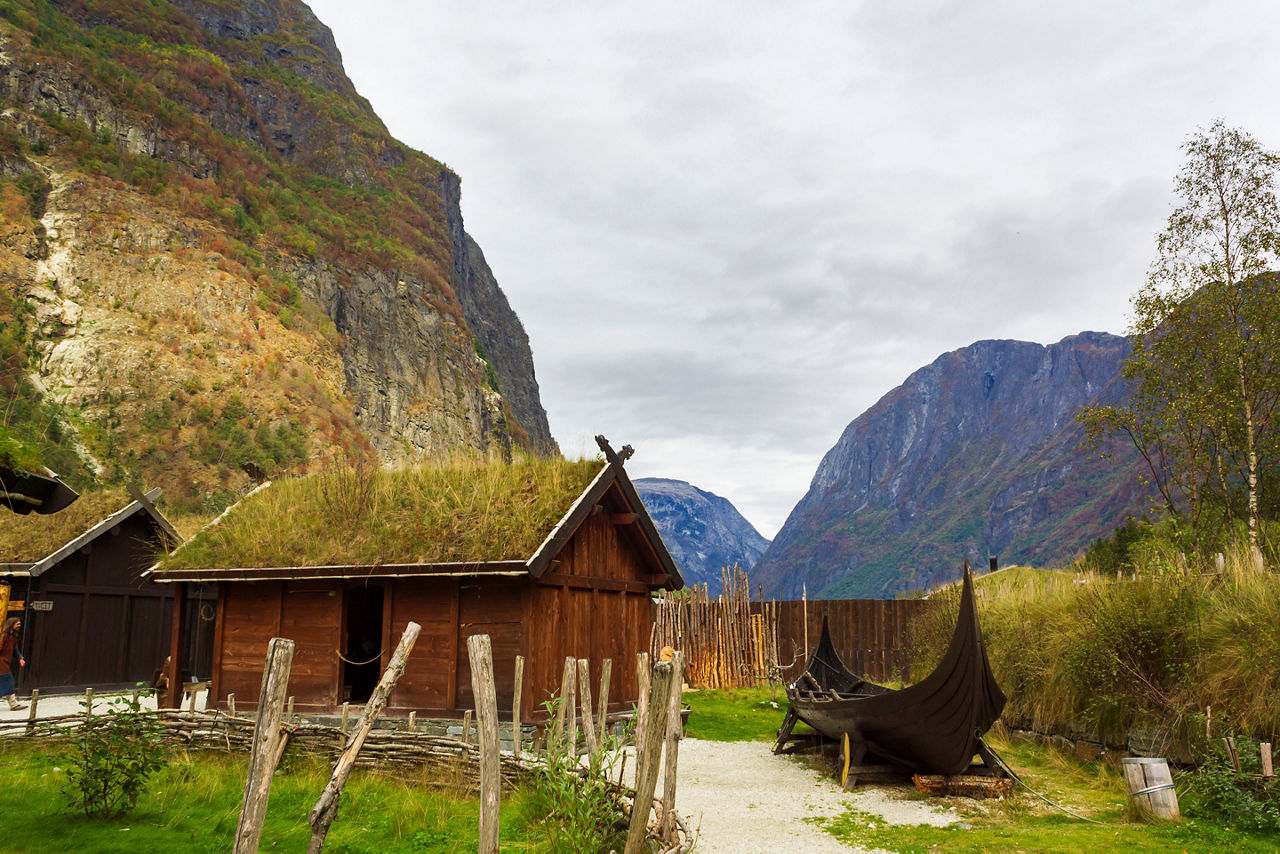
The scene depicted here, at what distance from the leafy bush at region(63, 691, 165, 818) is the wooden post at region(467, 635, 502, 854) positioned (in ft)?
15.4

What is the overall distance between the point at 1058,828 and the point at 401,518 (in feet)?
31.1

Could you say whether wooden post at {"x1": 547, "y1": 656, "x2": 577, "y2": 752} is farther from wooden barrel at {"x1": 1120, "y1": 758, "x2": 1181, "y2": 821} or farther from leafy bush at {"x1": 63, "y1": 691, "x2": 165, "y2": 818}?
wooden barrel at {"x1": 1120, "y1": 758, "x2": 1181, "y2": 821}

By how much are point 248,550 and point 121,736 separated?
19.6ft

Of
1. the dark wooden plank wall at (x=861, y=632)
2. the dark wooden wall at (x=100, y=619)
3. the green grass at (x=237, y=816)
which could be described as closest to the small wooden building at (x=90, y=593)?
the dark wooden wall at (x=100, y=619)

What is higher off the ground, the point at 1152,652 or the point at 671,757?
the point at 1152,652

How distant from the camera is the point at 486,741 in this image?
5.63 m

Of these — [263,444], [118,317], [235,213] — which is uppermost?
[235,213]

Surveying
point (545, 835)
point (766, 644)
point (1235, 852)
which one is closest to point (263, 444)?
point (766, 644)

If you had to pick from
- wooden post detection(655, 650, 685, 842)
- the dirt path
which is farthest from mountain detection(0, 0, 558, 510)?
wooden post detection(655, 650, 685, 842)

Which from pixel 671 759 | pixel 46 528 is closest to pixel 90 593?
pixel 46 528

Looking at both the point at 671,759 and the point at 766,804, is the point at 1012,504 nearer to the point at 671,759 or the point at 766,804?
the point at 766,804

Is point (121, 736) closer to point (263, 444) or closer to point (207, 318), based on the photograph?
point (263, 444)

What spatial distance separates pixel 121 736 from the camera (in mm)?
8453

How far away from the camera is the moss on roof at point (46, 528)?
64.6 feet
